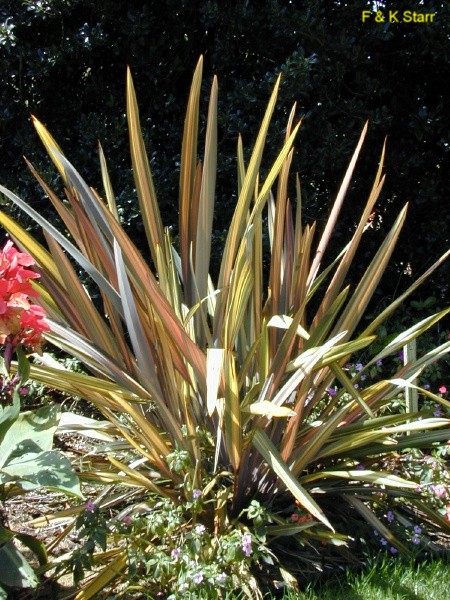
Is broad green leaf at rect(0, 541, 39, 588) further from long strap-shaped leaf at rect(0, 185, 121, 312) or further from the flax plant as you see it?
long strap-shaped leaf at rect(0, 185, 121, 312)

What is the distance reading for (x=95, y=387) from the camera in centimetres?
237

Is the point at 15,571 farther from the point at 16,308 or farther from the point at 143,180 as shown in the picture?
the point at 143,180

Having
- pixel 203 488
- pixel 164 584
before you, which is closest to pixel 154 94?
pixel 203 488

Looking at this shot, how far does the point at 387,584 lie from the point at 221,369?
2.79 feet

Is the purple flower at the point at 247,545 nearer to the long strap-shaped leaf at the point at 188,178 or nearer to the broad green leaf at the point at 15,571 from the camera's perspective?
the broad green leaf at the point at 15,571

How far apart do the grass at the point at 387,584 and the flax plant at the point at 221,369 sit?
0.28 ft

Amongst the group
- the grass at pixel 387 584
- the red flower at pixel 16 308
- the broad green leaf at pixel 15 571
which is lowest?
the grass at pixel 387 584

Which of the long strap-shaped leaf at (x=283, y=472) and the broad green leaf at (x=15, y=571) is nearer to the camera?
the broad green leaf at (x=15, y=571)

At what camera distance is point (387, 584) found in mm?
2303

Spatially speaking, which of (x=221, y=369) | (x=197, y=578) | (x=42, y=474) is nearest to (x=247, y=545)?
(x=197, y=578)

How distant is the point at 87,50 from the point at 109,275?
1796 millimetres

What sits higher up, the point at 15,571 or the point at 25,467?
the point at 25,467

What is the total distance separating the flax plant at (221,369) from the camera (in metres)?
2.25

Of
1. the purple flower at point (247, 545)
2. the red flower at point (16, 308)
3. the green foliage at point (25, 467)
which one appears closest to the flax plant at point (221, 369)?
the purple flower at point (247, 545)
